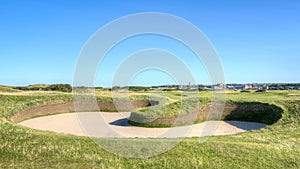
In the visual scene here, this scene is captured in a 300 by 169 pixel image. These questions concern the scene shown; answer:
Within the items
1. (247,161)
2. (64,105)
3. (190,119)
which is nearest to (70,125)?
(64,105)

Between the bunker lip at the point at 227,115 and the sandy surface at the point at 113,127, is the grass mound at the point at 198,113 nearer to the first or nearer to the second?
the bunker lip at the point at 227,115

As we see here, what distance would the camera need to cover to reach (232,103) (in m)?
33.2

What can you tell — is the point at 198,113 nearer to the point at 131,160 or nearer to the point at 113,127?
the point at 113,127

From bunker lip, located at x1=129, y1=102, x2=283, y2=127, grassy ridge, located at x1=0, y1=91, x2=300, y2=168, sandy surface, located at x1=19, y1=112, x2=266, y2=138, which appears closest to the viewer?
grassy ridge, located at x1=0, y1=91, x2=300, y2=168

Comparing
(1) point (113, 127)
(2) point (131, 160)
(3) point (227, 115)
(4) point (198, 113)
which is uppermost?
(4) point (198, 113)

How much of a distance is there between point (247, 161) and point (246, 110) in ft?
65.9

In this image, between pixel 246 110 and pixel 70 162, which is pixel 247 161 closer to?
pixel 70 162

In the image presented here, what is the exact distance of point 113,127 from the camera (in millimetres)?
26688

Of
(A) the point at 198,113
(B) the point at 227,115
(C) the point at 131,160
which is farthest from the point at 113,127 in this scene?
(C) the point at 131,160

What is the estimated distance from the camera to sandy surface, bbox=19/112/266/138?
23953 mm

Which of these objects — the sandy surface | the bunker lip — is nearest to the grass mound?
the bunker lip

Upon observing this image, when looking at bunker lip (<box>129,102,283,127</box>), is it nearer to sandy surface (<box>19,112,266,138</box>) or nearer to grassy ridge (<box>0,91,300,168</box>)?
sandy surface (<box>19,112,266,138</box>)

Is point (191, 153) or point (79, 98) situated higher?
point (79, 98)

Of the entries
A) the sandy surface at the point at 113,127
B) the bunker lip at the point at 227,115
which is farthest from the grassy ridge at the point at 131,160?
the bunker lip at the point at 227,115
